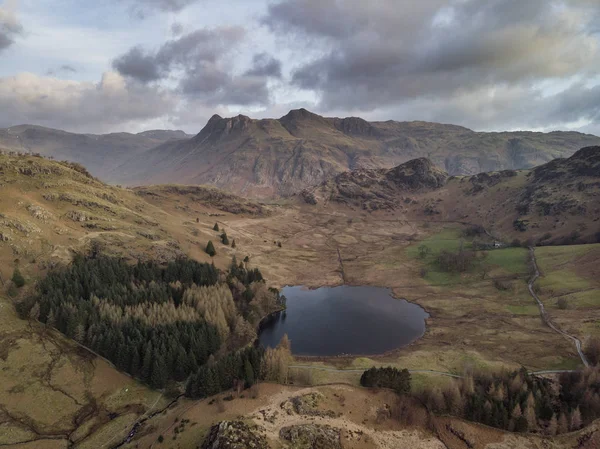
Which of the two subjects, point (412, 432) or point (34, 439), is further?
point (34, 439)

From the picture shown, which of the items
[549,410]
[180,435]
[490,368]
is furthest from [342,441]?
[490,368]

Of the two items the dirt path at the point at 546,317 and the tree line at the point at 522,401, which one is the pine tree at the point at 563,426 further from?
the dirt path at the point at 546,317

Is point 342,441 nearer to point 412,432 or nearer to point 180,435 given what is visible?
point 412,432

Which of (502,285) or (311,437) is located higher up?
(502,285)

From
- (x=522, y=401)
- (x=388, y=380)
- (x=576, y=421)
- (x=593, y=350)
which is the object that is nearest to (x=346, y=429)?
(x=388, y=380)

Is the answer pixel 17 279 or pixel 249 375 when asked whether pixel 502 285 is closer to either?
pixel 249 375

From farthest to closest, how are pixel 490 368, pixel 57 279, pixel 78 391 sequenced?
pixel 57 279 → pixel 490 368 → pixel 78 391
